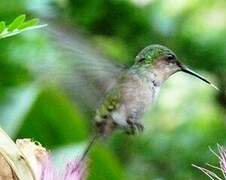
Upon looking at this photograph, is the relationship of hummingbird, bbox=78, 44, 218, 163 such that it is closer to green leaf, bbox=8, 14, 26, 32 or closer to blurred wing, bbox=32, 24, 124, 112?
blurred wing, bbox=32, 24, 124, 112

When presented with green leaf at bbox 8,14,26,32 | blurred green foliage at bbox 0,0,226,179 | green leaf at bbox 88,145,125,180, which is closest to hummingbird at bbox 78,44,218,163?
green leaf at bbox 8,14,26,32

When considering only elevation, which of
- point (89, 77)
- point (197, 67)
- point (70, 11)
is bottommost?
point (197, 67)

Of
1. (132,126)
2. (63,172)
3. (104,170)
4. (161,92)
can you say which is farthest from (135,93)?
(161,92)

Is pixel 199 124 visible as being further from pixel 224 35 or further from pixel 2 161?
pixel 2 161

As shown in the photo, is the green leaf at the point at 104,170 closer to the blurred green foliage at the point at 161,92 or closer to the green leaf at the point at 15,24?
the blurred green foliage at the point at 161,92

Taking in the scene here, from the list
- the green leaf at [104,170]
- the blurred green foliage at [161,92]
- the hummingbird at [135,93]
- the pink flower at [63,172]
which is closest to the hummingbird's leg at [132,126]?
the hummingbird at [135,93]

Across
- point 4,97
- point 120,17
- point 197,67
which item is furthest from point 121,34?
point 4,97

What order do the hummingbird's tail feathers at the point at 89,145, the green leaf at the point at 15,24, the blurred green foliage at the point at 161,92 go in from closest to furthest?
the green leaf at the point at 15,24
the hummingbird's tail feathers at the point at 89,145
the blurred green foliage at the point at 161,92
